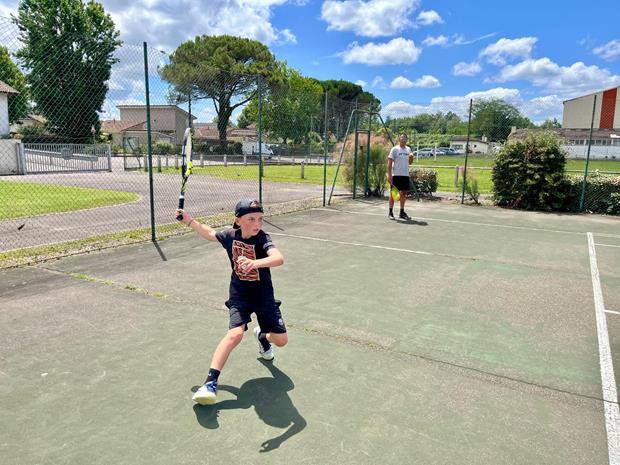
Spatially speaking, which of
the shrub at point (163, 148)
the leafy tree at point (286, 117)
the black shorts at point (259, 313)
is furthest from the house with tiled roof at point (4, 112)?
the leafy tree at point (286, 117)

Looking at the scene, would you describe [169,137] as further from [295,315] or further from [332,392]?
[332,392]

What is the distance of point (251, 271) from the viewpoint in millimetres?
3283

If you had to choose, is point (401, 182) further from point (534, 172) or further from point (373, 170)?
point (534, 172)

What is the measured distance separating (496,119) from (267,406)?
14.0 metres

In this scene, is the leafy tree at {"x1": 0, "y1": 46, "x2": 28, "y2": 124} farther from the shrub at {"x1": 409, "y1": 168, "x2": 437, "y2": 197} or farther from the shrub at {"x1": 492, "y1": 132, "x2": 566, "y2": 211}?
the shrub at {"x1": 492, "y1": 132, "x2": 566, "y2": 211}

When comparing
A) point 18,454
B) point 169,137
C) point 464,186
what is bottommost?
point 18,454

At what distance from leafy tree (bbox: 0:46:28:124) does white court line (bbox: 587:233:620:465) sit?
760cm

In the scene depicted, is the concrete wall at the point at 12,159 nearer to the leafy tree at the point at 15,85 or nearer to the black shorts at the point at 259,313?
the leafy tree at the point at 15,85

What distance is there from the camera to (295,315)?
4.62 meters

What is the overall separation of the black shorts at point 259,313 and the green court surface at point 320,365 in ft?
1.22

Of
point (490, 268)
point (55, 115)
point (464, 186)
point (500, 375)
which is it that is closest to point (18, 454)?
point (500, 375)

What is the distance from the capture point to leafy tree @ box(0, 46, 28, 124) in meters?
6.85

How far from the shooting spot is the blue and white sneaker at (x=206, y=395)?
2.90 metres

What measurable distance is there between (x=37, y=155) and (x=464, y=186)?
46.6 ft
